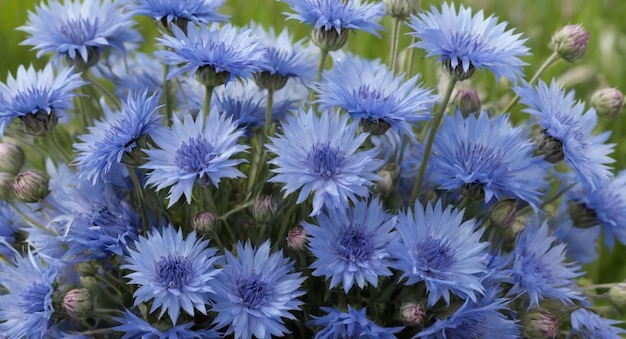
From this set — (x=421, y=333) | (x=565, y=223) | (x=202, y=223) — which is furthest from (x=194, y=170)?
(x=565, y=223)

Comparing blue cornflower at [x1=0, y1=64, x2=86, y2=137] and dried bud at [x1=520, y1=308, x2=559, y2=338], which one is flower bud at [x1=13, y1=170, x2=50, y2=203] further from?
dried bud at [x1=520, y1=308, x2=559, y2=338]

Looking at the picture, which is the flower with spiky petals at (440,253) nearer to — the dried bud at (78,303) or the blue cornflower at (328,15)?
the blue cornflower at (328,15)

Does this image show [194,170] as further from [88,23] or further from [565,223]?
[565,223]

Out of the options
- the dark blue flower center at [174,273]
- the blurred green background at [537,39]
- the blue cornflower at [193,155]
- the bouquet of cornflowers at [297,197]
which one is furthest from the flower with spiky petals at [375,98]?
the blurred green background at [537,39]

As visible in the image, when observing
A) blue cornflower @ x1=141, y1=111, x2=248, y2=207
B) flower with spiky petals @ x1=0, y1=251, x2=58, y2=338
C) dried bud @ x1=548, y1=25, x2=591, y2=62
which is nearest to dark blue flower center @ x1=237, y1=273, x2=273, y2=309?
blue cornflower @ x1=141, y1=111, x2=248, y2=207

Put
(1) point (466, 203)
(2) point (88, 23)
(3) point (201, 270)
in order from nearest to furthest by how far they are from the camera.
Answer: (3) point (201, 270), (1) point (466, 203), (2) point (88, 23)

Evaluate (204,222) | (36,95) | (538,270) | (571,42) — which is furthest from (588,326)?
(36,95)
